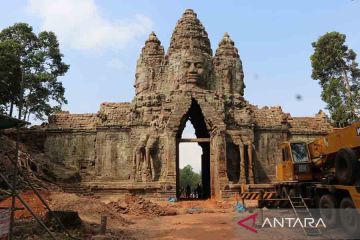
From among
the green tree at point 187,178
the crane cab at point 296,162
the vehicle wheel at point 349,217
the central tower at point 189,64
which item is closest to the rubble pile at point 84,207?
the crane cab at point 296,162

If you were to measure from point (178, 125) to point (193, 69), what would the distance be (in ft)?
14.8

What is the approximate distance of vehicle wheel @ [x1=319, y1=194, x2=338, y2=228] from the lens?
33.2 feet

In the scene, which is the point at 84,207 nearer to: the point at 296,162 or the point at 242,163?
the point at 296,162

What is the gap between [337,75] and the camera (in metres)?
32.9

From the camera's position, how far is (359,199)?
28.3 ft

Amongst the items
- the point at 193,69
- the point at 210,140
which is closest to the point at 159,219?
the point at 210,140

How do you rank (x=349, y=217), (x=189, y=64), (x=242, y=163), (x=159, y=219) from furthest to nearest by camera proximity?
(x=189, y=64)
(x=242, y=163)
(x=159, y=219)
(x=349, y=217)

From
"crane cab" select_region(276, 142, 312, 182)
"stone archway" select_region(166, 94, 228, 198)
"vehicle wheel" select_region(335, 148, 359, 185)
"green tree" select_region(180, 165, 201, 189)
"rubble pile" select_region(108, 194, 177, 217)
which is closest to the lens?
"vehicle wheel" select_region(335, 148, 359, 185)

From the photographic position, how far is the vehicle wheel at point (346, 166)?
9062 millimetres

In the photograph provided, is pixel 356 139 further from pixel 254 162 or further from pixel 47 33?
pixel 47 33

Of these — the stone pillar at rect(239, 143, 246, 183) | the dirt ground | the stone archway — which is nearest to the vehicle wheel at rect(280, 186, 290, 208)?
the dirt ground

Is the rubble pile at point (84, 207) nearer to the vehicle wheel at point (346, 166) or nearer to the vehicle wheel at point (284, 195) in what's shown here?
the vehicle wheel at point (284, 195)

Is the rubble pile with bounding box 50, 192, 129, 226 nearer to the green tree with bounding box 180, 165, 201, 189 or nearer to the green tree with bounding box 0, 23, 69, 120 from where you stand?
the green tree with bounding box 0, 23, 69, 120

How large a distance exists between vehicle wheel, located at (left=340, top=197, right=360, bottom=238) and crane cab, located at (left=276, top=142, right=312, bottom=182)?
2.90m
